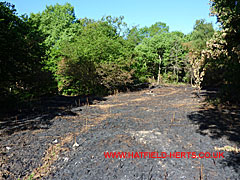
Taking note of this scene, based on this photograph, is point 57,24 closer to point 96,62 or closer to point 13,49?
point 96,62

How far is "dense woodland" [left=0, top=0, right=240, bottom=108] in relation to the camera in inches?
198

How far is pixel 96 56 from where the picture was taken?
10055 mm

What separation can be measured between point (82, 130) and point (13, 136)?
125cm

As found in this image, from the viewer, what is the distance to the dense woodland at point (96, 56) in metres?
5.04

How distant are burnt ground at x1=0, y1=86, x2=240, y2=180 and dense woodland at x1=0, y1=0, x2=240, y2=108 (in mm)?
2073

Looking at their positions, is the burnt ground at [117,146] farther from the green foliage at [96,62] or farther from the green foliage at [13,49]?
the green foliage at [96,62]

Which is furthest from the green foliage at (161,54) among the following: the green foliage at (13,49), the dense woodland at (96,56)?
the green foliage at (13,49)

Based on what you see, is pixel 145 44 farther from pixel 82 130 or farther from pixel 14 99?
pixel 82 130

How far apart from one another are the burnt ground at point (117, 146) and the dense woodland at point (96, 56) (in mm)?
2073

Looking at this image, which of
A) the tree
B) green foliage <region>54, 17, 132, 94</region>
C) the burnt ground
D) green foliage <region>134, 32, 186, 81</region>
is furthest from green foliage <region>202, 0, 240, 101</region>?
the tree

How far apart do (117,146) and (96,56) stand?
8.04m

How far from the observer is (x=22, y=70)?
18.6ft

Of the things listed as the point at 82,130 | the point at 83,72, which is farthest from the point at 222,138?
the point at 83,72

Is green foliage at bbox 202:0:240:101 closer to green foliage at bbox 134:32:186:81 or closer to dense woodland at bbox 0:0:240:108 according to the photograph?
dense woodland at bbox 0:0:240:108
